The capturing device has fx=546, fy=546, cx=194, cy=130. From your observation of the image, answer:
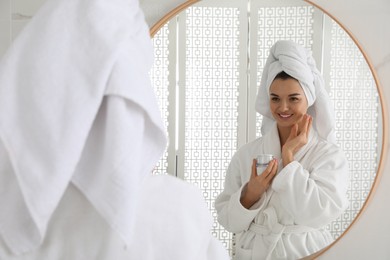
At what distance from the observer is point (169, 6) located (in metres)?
1.45

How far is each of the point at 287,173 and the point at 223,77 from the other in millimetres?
286

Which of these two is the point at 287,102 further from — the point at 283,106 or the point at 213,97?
the point at 213,97

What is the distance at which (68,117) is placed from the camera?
0.63 metres

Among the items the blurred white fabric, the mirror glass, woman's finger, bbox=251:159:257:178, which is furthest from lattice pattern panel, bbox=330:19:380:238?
the blurred white fabric

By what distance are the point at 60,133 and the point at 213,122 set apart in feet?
2.52

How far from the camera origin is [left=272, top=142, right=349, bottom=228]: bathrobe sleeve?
50.8 inches

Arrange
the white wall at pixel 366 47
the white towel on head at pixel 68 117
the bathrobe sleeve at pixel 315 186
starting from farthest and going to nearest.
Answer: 1. the white wall at pixel 366 47
2. the bathrobe sleeve at pixel 315 186
3. the white towel on head at pixel 68 117

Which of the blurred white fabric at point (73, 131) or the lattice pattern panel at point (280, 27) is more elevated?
the lattice pattern panel at point (280, 27)

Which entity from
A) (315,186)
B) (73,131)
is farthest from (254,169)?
(73,131)

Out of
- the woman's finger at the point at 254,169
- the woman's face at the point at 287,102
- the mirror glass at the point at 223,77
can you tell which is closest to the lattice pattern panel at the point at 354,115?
the mirror glass at the point at 223,77

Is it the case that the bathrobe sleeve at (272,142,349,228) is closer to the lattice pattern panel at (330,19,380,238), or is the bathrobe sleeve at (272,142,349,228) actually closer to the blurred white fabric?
the lattice pattern panel at (330,19,380,238)

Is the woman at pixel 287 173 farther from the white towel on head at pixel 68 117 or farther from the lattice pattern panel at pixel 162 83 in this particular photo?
the white towel on head at pixel 68 117

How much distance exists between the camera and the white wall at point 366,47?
1.46m

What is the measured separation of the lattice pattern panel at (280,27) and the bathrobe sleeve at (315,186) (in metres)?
0.16
